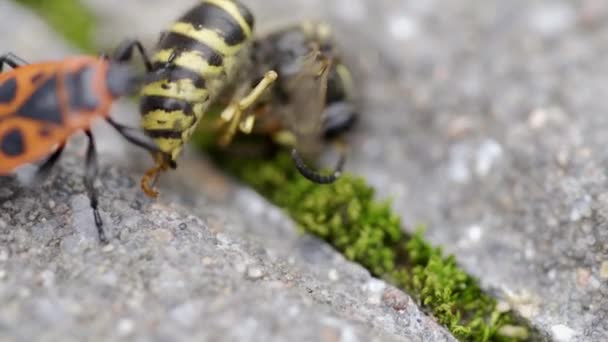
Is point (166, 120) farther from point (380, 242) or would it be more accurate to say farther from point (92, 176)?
point (380, 242)

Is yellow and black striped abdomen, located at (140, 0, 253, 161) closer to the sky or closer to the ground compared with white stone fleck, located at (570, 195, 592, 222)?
closer to the ground

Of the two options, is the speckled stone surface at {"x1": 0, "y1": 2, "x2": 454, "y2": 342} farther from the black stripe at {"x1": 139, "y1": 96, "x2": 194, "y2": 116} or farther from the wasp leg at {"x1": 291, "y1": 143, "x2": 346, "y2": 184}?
the black stripe at {"x1": 139, "y1": 96, "x2": 194, "y2": 116}

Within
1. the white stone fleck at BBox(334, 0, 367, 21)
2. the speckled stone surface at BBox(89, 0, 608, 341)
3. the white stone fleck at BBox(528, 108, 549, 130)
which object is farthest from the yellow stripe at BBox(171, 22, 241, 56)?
the white stone fleck at BBox(528, 108, 549, 130)

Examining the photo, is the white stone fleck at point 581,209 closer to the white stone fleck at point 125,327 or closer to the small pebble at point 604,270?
the small pebble at point 604,270

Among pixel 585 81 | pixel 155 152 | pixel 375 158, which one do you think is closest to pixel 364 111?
pixel 375 158

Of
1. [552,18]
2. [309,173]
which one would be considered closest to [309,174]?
[309,173]

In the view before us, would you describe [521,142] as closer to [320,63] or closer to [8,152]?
[320,63]
